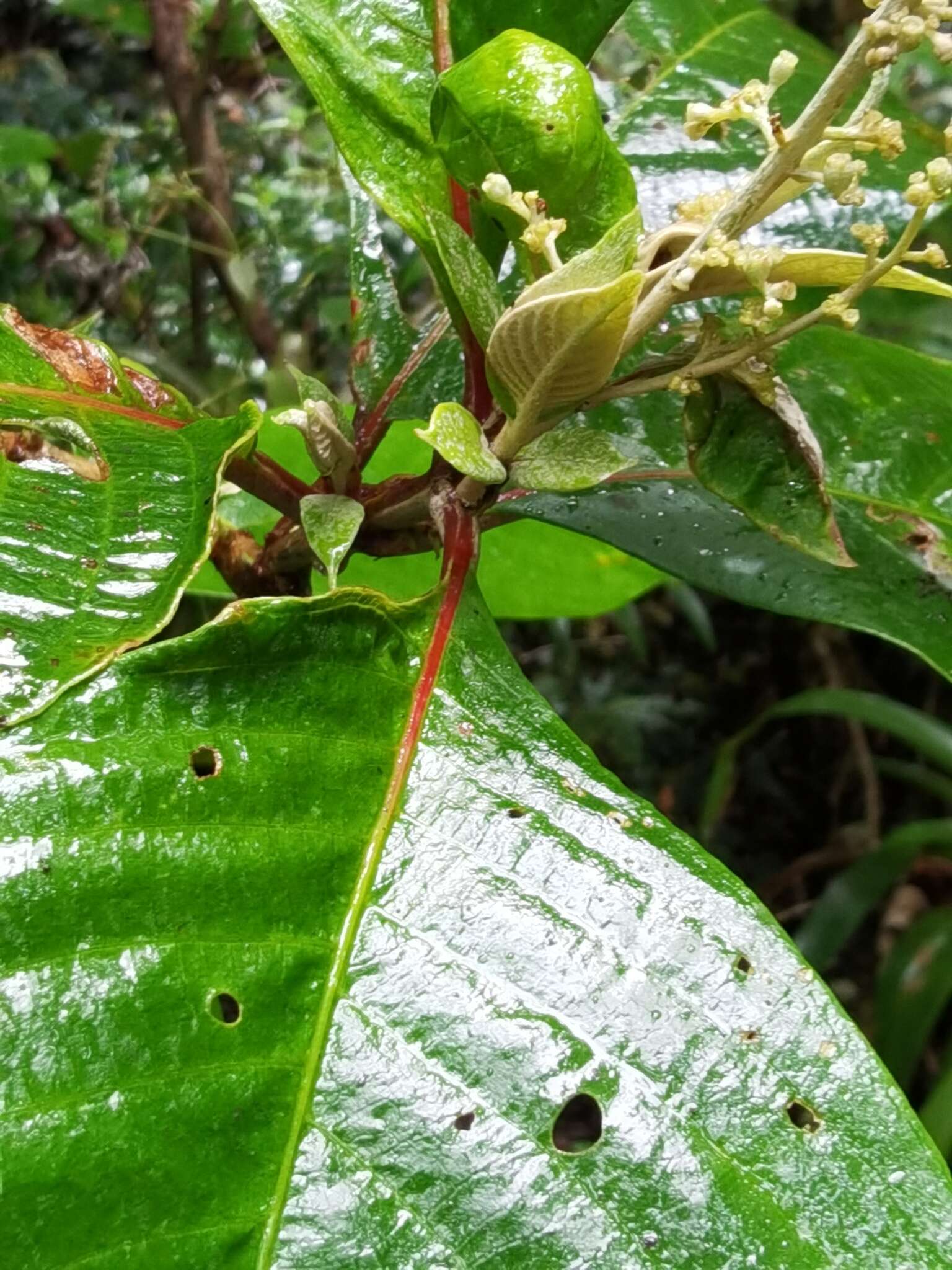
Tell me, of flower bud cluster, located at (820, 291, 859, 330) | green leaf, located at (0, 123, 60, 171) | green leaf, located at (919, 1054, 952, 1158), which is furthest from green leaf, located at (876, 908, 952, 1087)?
green leaf, located at (0, 123, 60, 171)

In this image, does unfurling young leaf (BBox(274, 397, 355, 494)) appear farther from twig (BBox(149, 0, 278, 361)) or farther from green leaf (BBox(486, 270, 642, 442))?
twig (BBox(149, 0, 278, 361))

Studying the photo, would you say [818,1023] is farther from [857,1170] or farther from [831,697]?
[831,697]

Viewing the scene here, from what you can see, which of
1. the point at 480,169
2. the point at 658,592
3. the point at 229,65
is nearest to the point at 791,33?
the point at 480,169

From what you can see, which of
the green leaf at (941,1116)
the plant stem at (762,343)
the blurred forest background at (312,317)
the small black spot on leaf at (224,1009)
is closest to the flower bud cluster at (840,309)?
the plant stem at (762,343)

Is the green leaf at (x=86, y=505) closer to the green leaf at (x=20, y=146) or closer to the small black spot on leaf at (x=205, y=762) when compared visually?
the small black spot on leaf at (x=205, y=762)

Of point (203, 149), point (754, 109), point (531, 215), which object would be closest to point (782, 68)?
point (754, 109)
